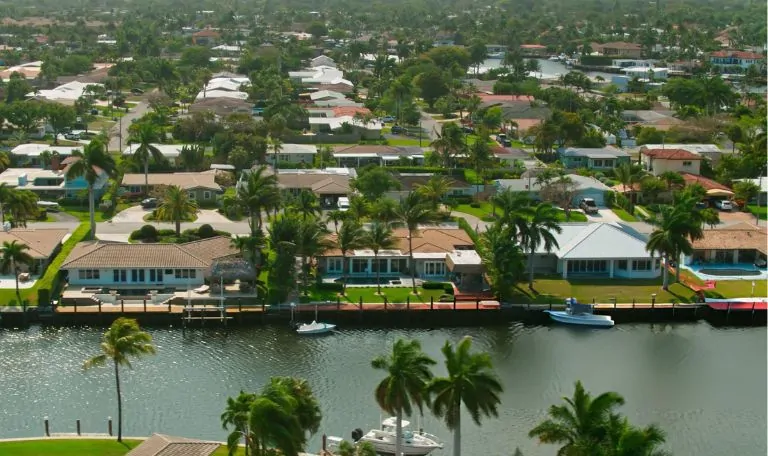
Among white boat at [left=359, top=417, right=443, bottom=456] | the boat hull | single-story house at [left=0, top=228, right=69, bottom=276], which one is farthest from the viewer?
single-story house at [left=0, top=228, right=69, bottom=276]

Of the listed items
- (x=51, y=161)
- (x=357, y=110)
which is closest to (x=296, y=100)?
(x=357, y=110)

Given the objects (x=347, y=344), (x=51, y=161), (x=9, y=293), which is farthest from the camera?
(x=51, y=161)

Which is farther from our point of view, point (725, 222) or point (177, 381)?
point (725, 222)

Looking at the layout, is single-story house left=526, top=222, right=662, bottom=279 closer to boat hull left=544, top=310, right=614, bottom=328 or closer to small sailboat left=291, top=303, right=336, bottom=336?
boat hull left=544, top=310, right=614, bottom=328

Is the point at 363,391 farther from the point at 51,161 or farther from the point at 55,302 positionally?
the point at 51,161

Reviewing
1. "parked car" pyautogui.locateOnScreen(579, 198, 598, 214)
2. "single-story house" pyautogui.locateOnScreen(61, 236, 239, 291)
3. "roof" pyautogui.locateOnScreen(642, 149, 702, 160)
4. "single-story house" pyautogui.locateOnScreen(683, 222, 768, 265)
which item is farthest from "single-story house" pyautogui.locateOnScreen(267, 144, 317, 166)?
"single-story house" pyautogui.locateOnScreen(683, 222, 768, 265)

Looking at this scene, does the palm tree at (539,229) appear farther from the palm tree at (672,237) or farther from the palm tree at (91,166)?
the palm tree at (91,166)
